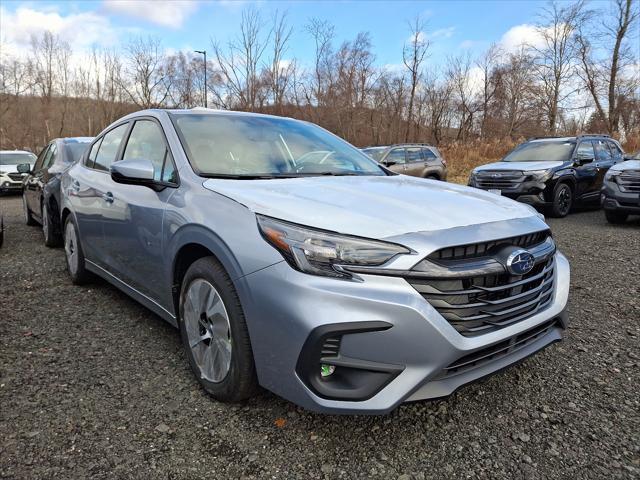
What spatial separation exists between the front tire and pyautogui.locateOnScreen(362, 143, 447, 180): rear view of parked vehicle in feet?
37.0

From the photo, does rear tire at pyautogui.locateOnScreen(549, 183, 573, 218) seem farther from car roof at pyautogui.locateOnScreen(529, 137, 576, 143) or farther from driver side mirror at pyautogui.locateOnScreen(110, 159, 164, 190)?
driver side mirror at pyautogui.locateOnScreen(110, 159, 164, 190)

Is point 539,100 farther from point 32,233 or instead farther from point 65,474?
point 65,474

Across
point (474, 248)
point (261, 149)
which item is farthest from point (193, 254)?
point (474, 248)

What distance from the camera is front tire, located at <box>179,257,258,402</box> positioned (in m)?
2.08

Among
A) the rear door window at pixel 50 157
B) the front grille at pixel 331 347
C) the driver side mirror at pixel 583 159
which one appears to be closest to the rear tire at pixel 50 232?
the rear door window at pixel 50 157

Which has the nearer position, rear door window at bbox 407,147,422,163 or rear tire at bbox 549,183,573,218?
rear tire at bbox 549,183,573,218

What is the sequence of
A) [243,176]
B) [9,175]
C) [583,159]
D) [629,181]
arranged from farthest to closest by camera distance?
[9,175] → [583,159] → [629,181] → [243,176]

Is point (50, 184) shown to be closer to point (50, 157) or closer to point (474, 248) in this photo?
point (50, 157)

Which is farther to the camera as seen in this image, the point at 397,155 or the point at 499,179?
the point at 397,155

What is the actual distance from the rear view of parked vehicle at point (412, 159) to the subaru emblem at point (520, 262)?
11361mm

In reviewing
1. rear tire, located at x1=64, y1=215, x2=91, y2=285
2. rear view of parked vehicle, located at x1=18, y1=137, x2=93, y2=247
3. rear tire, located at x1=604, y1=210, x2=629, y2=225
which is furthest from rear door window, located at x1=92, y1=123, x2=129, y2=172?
rear tire, located at x1=604, y1=210, x2=629, y2=225

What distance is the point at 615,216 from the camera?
8195 millimetres

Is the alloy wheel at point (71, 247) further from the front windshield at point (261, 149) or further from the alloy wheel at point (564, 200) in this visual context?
the alloy wheel at point (564, 200)

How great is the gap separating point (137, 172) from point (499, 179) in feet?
26.4
